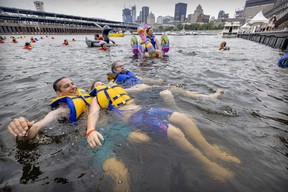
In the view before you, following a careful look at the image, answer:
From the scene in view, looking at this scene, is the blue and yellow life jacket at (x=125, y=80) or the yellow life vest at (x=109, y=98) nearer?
the yellow life vest at (x=109, y=98)

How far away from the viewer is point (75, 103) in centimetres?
361

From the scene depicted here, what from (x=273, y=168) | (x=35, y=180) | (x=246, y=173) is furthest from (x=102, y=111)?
(x=273, y=168)

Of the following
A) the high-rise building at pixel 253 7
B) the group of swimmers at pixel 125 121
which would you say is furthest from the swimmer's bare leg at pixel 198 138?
the high-rise building at pixel 253 7

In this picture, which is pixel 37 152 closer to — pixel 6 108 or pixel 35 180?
pixel 35 180

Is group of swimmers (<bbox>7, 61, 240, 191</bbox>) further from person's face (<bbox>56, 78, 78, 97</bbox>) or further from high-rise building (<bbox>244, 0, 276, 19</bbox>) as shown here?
high-rise building (<bbox>244, 0, 276, 19</bbox>)

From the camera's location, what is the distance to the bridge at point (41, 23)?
73.6 meters

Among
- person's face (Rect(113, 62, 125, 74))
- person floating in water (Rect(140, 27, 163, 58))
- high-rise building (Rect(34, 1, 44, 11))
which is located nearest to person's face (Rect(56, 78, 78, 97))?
person's face (Rect(113, 62, 125, 74))

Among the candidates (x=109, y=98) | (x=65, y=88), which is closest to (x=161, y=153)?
(x=109, y=98)

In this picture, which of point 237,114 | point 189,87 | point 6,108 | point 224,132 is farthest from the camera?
point 189,87

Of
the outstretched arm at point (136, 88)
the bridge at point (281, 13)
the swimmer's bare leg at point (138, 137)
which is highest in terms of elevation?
the bridge at point (281, 13)

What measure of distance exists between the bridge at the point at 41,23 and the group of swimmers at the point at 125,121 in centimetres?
6888

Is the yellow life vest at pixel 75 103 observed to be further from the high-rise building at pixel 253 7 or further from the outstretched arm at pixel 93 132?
the high-rise building at pixel 253 7

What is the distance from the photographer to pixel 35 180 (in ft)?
8.00

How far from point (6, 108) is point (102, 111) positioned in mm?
3172
